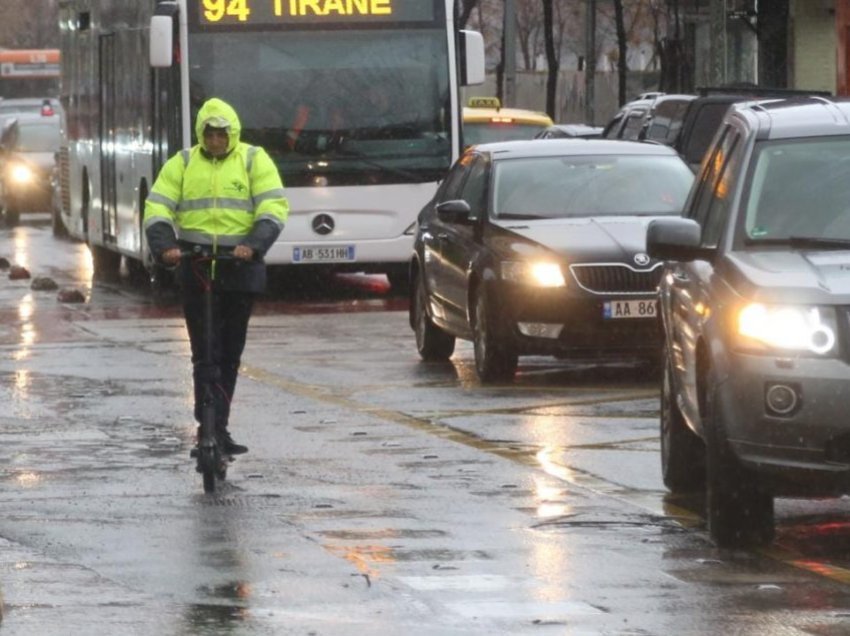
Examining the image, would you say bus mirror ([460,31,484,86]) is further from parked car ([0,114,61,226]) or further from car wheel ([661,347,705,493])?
parked car ([0,114,61,226])

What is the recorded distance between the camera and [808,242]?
33.2ft

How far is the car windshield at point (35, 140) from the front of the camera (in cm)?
4641

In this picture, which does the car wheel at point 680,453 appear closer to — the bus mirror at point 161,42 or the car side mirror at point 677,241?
the car side mirror at point 677,241

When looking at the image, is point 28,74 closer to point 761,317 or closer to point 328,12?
point 328,12

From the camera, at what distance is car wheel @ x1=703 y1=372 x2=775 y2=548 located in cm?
958

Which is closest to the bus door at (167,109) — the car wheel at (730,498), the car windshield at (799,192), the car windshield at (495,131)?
the car windshield at (495,131)

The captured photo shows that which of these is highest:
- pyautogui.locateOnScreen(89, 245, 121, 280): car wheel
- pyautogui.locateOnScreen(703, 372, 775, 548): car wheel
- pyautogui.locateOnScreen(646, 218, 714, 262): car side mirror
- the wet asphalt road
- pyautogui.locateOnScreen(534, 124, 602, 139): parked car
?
pyautogui.locateOnScreen(646, 218, 714, 262): car side mirror

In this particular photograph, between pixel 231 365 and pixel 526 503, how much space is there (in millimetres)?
1884

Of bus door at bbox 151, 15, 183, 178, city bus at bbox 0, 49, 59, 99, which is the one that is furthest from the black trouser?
city bus at bbox 0, 49, 59, 99

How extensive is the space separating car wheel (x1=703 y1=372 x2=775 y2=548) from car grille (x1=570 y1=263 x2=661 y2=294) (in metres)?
6.76

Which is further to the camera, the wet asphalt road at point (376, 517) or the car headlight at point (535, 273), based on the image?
the car headlight at point (535, 273)

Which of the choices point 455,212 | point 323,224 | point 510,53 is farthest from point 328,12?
point 510,53

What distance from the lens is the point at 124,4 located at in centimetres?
2741

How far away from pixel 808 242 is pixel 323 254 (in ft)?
48.2
